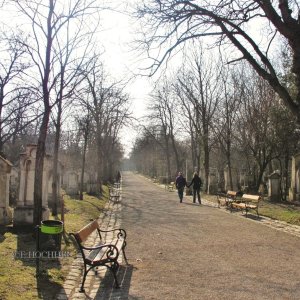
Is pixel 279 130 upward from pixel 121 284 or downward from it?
upward

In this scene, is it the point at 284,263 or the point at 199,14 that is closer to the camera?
the point at 284,263

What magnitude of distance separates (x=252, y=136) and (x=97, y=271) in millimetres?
24736

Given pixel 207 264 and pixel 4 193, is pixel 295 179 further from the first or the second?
pixel 207 264

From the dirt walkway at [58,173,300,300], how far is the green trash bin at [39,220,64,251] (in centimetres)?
155

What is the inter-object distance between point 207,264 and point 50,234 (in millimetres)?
3257

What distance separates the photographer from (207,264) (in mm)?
8328

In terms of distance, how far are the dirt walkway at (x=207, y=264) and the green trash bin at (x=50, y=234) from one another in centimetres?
155

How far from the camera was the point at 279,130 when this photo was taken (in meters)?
25.8

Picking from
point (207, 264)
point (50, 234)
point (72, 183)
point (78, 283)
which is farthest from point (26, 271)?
point (72, 183)

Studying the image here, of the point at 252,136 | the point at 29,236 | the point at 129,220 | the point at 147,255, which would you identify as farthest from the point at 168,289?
the point at 252,136

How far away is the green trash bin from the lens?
855cm

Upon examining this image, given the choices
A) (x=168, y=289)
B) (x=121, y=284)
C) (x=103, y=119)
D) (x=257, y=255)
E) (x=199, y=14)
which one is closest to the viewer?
(x=168, y=289)

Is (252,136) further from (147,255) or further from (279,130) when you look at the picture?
(147,255)

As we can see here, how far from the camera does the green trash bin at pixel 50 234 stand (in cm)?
855
